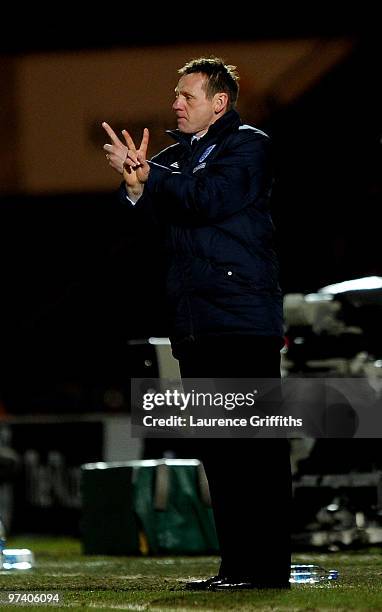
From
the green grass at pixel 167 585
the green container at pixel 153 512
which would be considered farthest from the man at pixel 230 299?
the green container at pixel 153 512

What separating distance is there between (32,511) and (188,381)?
6.51 meters

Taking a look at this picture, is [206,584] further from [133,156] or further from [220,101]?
[220,101]

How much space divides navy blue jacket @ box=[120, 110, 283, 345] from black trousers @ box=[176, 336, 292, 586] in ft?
0.21

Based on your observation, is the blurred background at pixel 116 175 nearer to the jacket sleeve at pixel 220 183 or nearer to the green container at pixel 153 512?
the green container at pixel 153 512

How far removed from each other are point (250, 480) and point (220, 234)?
0.76m

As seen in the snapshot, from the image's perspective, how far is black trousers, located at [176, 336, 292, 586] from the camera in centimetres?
430

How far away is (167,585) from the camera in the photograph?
4.89 metres

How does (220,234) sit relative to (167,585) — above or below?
above

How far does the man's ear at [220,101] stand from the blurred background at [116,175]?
7011mm

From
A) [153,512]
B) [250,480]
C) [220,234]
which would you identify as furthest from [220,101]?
[153,512]

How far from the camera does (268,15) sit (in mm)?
14398

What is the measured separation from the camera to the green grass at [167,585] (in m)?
3.92

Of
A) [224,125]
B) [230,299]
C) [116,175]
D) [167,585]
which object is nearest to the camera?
[230,299]

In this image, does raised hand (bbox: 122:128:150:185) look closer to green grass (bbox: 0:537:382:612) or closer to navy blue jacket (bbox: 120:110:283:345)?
navy blue jacket (bbox: 120:110:283:345)
